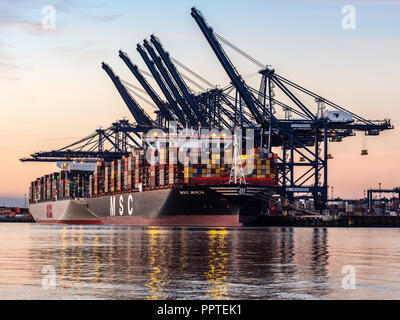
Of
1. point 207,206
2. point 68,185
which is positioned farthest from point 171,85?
point 68,185

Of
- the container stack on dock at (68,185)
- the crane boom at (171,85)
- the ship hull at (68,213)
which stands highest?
the crane boom at (171,85)

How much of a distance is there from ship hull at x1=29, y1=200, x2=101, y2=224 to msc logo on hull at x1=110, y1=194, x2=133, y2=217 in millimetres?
14648

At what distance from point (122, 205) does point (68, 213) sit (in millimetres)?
39765

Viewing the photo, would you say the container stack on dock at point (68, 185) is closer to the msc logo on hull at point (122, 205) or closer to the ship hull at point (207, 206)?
the msc logo on hull at point (122, 205)

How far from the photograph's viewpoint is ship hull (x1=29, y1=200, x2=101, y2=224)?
152500 mm

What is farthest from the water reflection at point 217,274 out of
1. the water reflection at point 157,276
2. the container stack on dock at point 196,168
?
the container stack on dock at point 196,168

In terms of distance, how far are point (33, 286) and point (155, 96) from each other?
114 meters

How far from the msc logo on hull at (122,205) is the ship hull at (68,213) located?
1465 centimetres

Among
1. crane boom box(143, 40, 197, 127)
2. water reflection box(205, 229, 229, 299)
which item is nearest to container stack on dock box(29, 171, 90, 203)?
crane boom box(143, 40, 197, 127)

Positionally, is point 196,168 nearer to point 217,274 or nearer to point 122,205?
point 122,205

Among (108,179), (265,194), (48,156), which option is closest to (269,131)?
(265,194)

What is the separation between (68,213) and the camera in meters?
160

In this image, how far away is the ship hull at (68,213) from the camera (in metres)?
152
